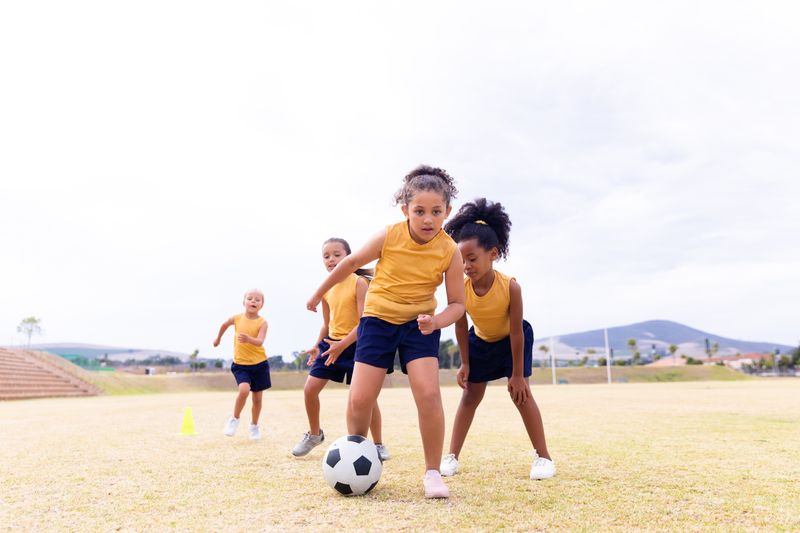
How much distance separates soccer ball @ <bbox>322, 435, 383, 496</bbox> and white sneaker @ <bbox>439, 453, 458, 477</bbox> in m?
0.80

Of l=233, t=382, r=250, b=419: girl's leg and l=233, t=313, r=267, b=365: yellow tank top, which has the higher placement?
l=233, t=313, r=267, b=365: yellow tank top

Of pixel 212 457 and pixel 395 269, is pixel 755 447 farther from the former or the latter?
pixel 212 457

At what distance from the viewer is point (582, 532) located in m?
2.79

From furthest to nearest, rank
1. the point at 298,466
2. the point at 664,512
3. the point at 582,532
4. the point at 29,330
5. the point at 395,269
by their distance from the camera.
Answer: the point at 29,330
the point at 298,466
the point at 395,269
the point at 664,512
the point at 582,532

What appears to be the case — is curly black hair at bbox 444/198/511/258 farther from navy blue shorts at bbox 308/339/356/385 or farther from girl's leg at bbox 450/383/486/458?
navy blue shorts at bbox 308/339/356/385

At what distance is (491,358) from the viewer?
4.79 metres

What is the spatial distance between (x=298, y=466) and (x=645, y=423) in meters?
6.44

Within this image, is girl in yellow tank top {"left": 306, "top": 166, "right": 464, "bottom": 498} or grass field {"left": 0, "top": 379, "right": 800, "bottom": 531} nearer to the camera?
grass field {"left": 0, "top": 379, "right": 800, "bottom": 531}

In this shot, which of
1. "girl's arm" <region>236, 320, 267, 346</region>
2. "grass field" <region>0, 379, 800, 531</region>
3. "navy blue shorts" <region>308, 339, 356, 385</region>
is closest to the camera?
"grass field" <region>0, 379, 800, 531</region>

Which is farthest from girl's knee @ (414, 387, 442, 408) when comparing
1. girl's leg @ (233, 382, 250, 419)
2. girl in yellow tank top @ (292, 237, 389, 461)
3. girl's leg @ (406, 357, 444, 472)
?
girl's leg @ (233, 382, 250, 419)

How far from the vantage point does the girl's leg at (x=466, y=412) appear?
191 inches

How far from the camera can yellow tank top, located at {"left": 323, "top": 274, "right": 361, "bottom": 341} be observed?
18.2 feet

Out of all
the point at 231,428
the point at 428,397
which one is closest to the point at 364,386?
the point at 428,397

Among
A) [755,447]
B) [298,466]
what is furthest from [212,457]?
[755,447]
